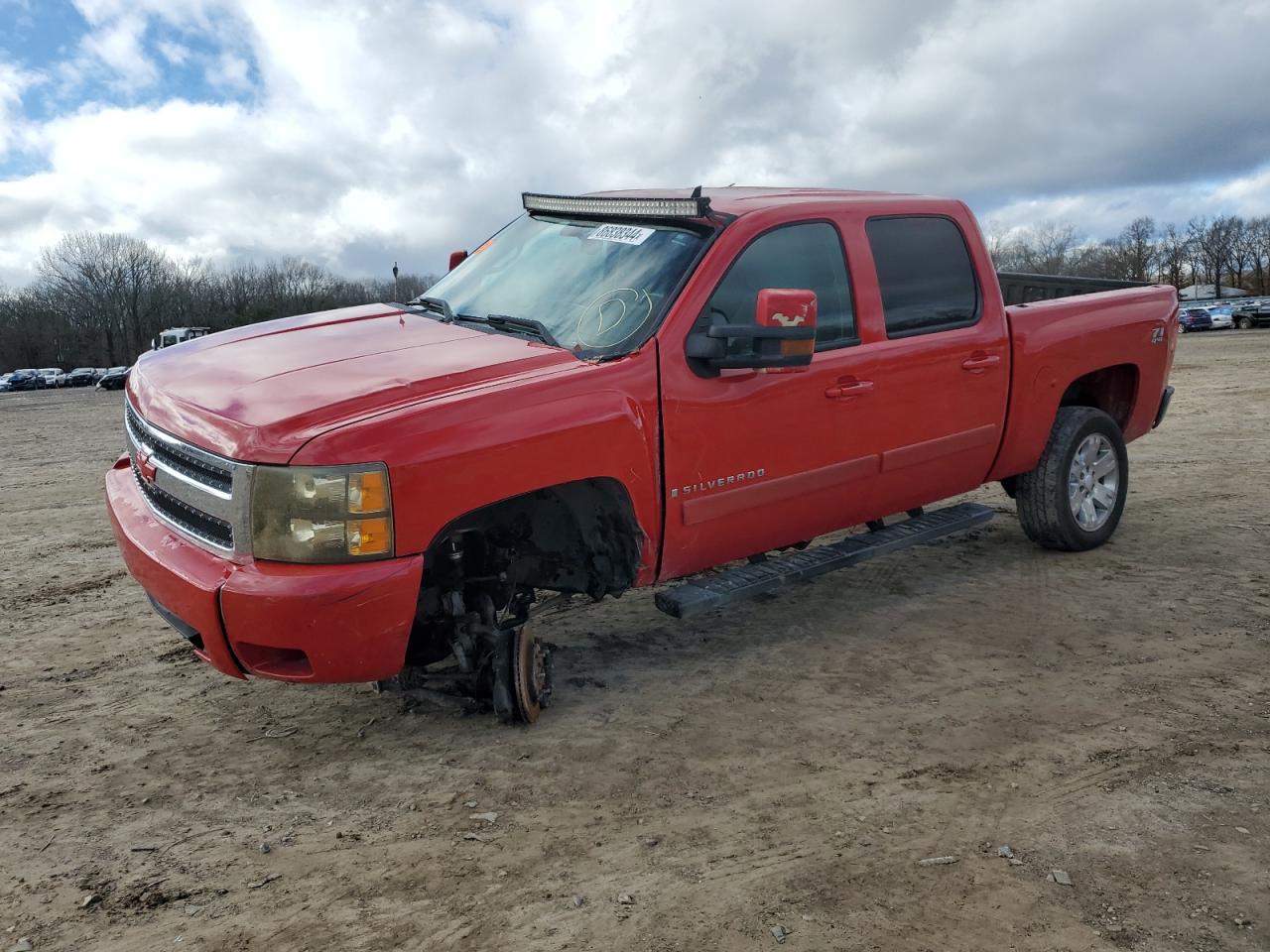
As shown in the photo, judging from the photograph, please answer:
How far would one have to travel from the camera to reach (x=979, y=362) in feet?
17.0

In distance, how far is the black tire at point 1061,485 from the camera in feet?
19.1

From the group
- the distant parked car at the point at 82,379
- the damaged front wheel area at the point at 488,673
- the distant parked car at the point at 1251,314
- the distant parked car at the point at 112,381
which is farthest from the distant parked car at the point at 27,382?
the damaged front wheel area at the point at 488,673

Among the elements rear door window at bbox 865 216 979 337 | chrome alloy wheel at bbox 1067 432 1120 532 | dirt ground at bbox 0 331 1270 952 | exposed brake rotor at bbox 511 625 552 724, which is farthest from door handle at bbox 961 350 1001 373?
exposed brake rotor at bbox 511 625 552 724

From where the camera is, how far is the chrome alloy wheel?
19.8 feet

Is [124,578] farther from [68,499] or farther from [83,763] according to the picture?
[68,499]

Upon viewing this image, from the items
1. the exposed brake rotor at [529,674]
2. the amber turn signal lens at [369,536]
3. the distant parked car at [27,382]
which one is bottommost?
the distant parked car at [27,382]

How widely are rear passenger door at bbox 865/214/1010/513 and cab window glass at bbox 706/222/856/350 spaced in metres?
0.20

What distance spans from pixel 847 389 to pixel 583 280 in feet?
4.04

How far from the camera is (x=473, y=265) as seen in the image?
5133mm

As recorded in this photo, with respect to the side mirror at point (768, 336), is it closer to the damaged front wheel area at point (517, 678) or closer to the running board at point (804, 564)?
the running board at point (804, 564)

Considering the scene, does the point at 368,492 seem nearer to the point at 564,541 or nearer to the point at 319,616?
the point at 319,616

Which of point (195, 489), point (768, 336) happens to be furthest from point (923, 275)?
point (195, 489)

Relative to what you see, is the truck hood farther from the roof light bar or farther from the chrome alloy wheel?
the chrome alloy wheel

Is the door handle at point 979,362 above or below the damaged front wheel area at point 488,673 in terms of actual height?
above
